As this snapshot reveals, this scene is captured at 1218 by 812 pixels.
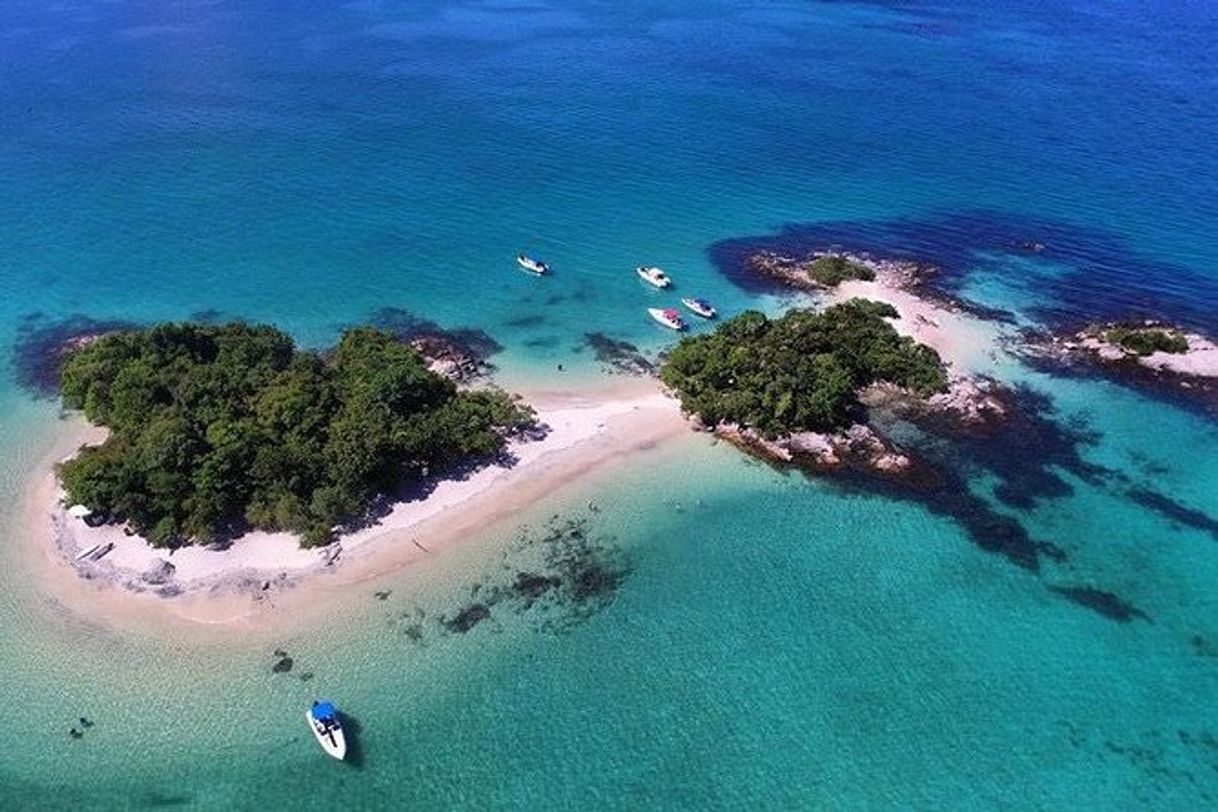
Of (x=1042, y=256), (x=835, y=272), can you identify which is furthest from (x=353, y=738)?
(x=1042, y=256)

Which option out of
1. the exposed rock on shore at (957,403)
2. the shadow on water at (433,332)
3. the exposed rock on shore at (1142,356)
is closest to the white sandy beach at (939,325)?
the exposed rock on shore at (957,403)

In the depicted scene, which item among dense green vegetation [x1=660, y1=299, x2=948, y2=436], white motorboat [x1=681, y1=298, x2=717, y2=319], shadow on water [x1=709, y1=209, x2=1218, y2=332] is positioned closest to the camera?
dense green vegetation [x1=660, y1=299, x2=948, y2=436]

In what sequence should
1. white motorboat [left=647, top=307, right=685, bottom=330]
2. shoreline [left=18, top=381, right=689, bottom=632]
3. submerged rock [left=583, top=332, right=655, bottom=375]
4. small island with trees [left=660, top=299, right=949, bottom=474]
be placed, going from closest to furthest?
shoreline [left=18, top=381, right=689, bottom=632] → small island with trees [left=660, top=299, right=949, bottom=474] → submerged rock [left=583, top=332, right=655, bottom=375] → white motorboat [left=647, top=307, right=685, bottom=330]

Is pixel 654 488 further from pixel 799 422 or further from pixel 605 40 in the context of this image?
pixel 605 40

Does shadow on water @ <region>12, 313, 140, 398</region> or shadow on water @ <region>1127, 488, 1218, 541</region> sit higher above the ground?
shadow on water @ <region>1127, 488, 1218, 541</region>

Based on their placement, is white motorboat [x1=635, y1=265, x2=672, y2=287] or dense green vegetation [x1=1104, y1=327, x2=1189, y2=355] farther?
white motorboat [x1=635, y1=265, x2=672, y2=287]

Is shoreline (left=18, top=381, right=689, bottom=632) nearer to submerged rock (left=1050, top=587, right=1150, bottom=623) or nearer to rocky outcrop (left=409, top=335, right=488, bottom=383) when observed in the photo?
rocky outcrop (left=409, top=335, right=488, bottom=383)

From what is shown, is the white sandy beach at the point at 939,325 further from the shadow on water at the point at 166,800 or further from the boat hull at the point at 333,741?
the shadow on water at the point at 166,800

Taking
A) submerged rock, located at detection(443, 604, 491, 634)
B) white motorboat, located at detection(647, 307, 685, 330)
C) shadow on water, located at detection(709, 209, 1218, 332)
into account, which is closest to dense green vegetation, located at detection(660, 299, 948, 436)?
white motorboat, located at detection(647, 307, 685, 330)
